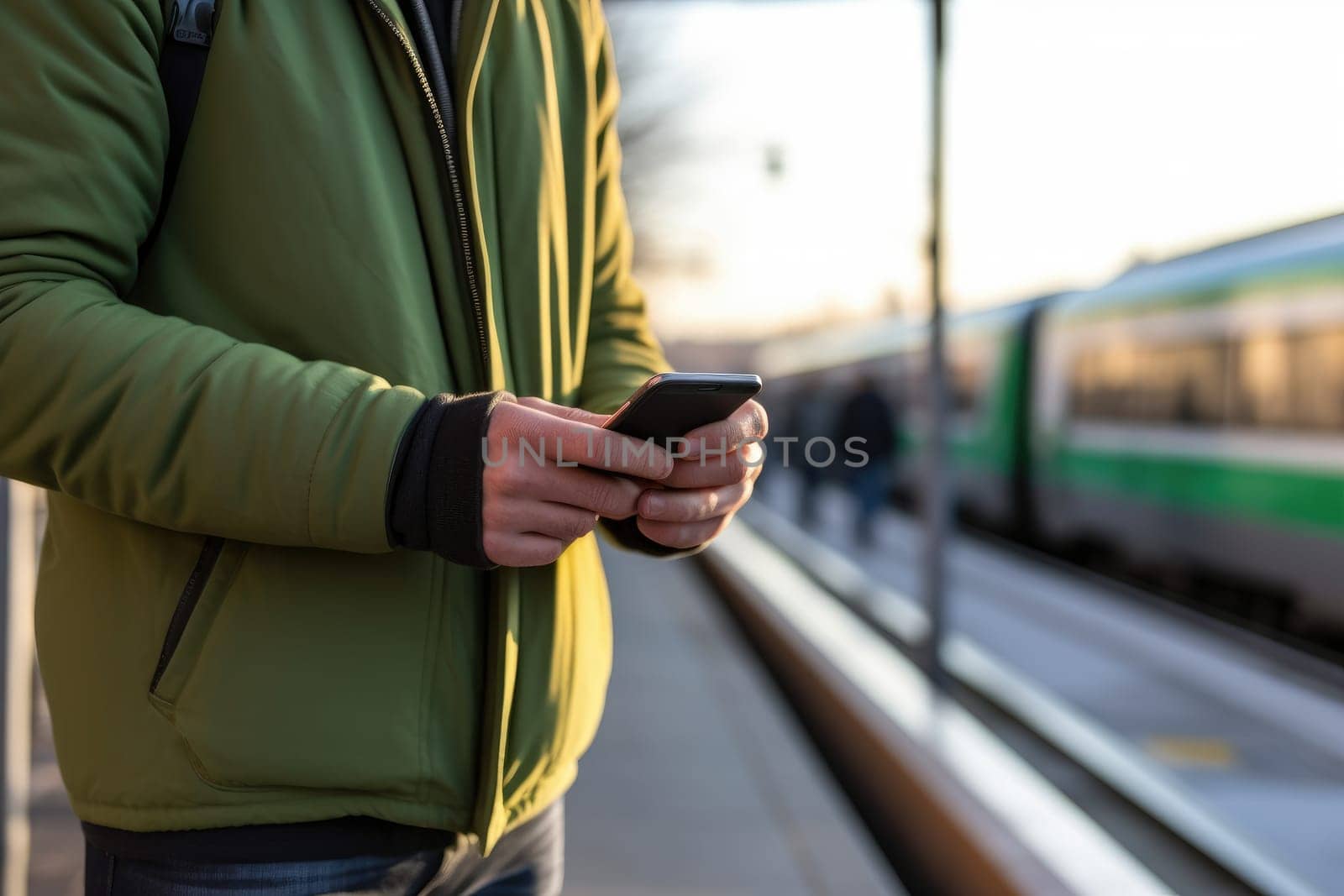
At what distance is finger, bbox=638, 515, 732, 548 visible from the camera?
982 millimetres

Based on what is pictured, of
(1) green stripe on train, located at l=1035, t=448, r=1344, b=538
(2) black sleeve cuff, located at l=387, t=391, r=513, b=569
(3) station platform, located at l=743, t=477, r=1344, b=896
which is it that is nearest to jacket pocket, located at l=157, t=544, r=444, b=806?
(2) black sleeve cuff, located at l=387, t=391, r=513, b=569

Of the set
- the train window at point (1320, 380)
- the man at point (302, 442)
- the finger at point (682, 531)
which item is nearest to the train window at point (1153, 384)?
the train window at point (1320, 380)

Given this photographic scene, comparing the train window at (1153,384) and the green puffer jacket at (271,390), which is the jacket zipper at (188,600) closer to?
the green puffer jacket at (271,390)

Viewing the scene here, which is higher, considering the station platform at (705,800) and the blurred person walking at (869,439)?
the blurred person walking at (869,439)

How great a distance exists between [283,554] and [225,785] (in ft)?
0.58

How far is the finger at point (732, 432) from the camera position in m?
0.92

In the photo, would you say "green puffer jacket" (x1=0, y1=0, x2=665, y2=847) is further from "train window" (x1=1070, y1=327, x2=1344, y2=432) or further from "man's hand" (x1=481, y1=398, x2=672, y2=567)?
"train window" (x1=1070, y1=327, x2=1344, y2=432)

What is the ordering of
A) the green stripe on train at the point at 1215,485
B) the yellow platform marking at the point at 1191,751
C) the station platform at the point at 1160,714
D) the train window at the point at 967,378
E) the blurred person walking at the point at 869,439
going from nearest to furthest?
the station platform at the point at 1160,714, the yellow platform marking at the point at 1191,751, the green stripe on train at the point at 1215,485, the blurred person walking at the point at 869,439, the train window at the point at 967,378

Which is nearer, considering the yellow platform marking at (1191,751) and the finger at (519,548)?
the finger at (519,548)

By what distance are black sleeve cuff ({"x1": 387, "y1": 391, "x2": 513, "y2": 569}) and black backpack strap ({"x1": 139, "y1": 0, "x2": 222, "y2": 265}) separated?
0.29 metres

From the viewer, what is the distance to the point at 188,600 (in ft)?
3.00

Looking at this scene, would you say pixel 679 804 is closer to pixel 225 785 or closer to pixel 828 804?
pixel 828 804

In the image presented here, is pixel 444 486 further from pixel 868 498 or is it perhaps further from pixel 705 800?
pixel 868 498

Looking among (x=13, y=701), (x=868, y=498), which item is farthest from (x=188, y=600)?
(x=868, y=498)
